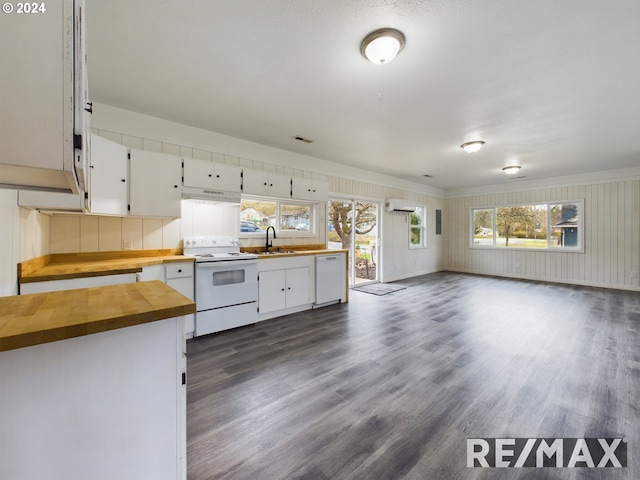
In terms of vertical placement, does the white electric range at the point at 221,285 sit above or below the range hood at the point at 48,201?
below

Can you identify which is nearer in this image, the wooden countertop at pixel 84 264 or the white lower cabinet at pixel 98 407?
the white lower cabinet at pixel 98 407

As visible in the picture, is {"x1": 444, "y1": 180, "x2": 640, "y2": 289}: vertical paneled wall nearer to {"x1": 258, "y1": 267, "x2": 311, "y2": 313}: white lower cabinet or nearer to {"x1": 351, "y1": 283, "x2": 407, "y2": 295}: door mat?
{"x1": 351, "y1": 283, "x2": 407, "y2": 295}: door mat

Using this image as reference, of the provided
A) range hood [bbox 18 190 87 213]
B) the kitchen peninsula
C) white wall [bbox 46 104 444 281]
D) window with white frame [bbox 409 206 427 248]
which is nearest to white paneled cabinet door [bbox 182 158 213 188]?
white wall [bbox 46 104 444 281]

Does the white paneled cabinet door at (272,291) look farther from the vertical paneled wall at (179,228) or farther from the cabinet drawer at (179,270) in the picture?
the cabinet drawer at (179,270)

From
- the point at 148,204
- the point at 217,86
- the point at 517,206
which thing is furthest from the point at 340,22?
the point at 517,206

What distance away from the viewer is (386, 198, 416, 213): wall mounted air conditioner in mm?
6453

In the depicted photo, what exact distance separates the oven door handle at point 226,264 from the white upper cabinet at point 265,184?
3.27ft

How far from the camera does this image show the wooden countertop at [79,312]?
0.78m

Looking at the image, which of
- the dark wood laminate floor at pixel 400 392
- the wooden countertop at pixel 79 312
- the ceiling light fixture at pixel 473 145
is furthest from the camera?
the ceiling light fixture at pixel 473 145

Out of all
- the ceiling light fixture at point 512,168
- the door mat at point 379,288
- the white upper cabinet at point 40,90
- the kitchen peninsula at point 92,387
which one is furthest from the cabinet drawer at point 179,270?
the ceiling light fixture at point 512,168

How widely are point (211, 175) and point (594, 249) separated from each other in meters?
8.16

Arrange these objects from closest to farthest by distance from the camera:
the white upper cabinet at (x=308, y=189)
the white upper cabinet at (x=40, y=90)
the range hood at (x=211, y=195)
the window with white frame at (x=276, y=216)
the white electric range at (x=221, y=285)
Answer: the white upper cabinet at (x=40, y=90) → the white electric range at (x=221, y=285) → the range hood at (x=211, y=195) → the window with white frame at (x=276, y=216) → the white upper cabinet at (x=308, y=189)

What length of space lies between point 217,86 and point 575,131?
4.67 meters

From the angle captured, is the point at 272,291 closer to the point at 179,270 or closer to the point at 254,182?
the point at 179,270
